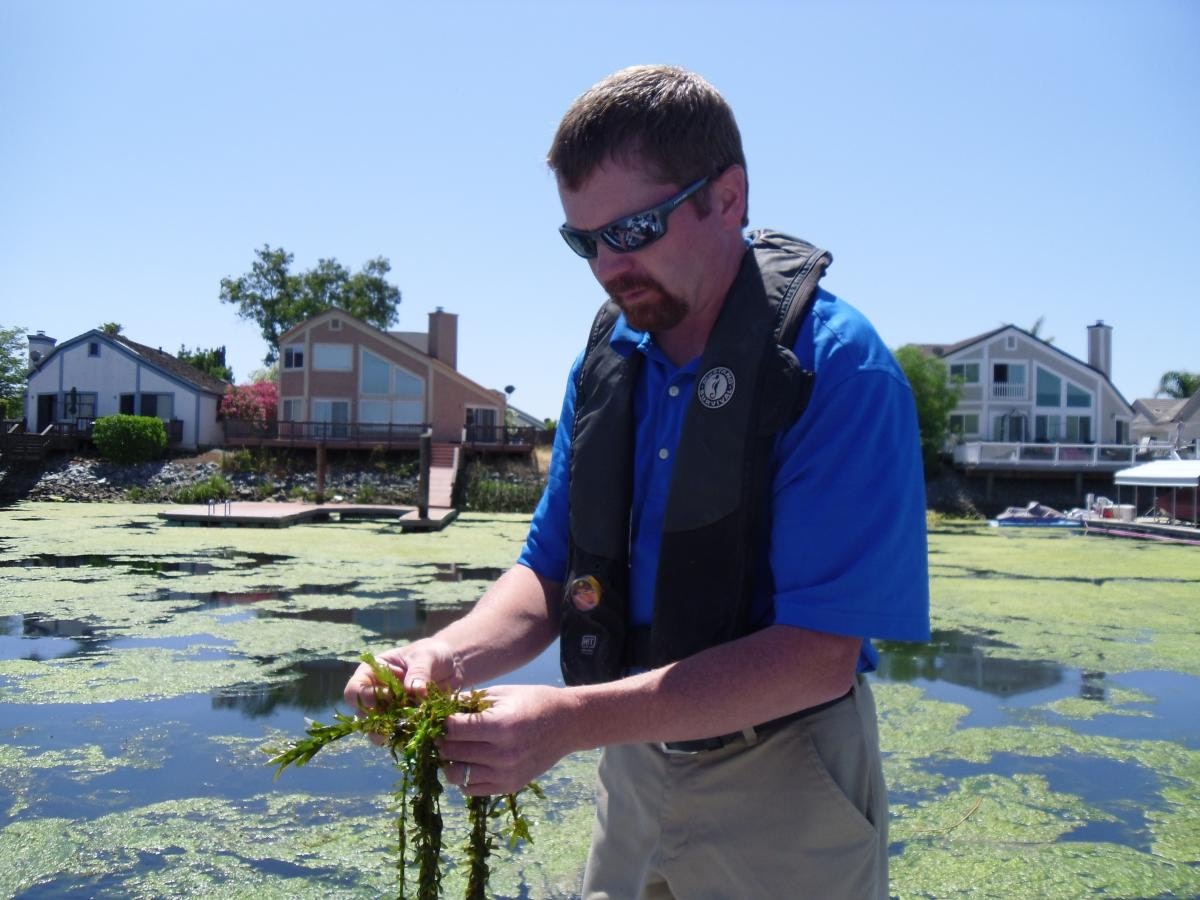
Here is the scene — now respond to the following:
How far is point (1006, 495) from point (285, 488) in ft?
→ 87.8

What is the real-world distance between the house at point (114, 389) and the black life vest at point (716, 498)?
4024 cm

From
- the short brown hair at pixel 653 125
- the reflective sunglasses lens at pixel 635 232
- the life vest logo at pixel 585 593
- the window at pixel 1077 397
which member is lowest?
the life vest logo at pixel 585 593

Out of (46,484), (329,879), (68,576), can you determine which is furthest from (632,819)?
(46,484)

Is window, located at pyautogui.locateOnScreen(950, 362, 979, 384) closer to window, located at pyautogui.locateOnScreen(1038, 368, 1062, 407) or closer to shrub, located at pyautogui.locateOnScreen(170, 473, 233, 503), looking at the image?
window, located at pyautogui.locateOnScreen(1038, 368, 1062, 407)

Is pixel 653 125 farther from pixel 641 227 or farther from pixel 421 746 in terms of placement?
pixel 421 746

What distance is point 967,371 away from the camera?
45.0 meters

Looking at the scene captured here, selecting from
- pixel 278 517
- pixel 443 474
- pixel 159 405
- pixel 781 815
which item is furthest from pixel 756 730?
pixel 159 405

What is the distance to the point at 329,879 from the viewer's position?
359 centimetres

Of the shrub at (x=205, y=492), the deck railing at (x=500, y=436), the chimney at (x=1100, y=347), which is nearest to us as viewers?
the shrub at (x=205, y=492)

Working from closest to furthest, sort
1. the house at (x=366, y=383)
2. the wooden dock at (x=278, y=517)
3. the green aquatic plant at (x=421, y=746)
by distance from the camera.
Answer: the green aquatic plant at (x=421, y=746) < the wooden dock at (x=278, y=517) < the house at (x=366, y=383)

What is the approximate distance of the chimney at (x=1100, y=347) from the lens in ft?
155

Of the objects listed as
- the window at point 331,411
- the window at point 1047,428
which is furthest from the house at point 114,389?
the window at point 1047,428

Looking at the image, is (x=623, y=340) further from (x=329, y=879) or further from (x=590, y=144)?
(x=329, y=879)

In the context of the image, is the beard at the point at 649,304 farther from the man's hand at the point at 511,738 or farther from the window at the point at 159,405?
the window at the point at 159,405
